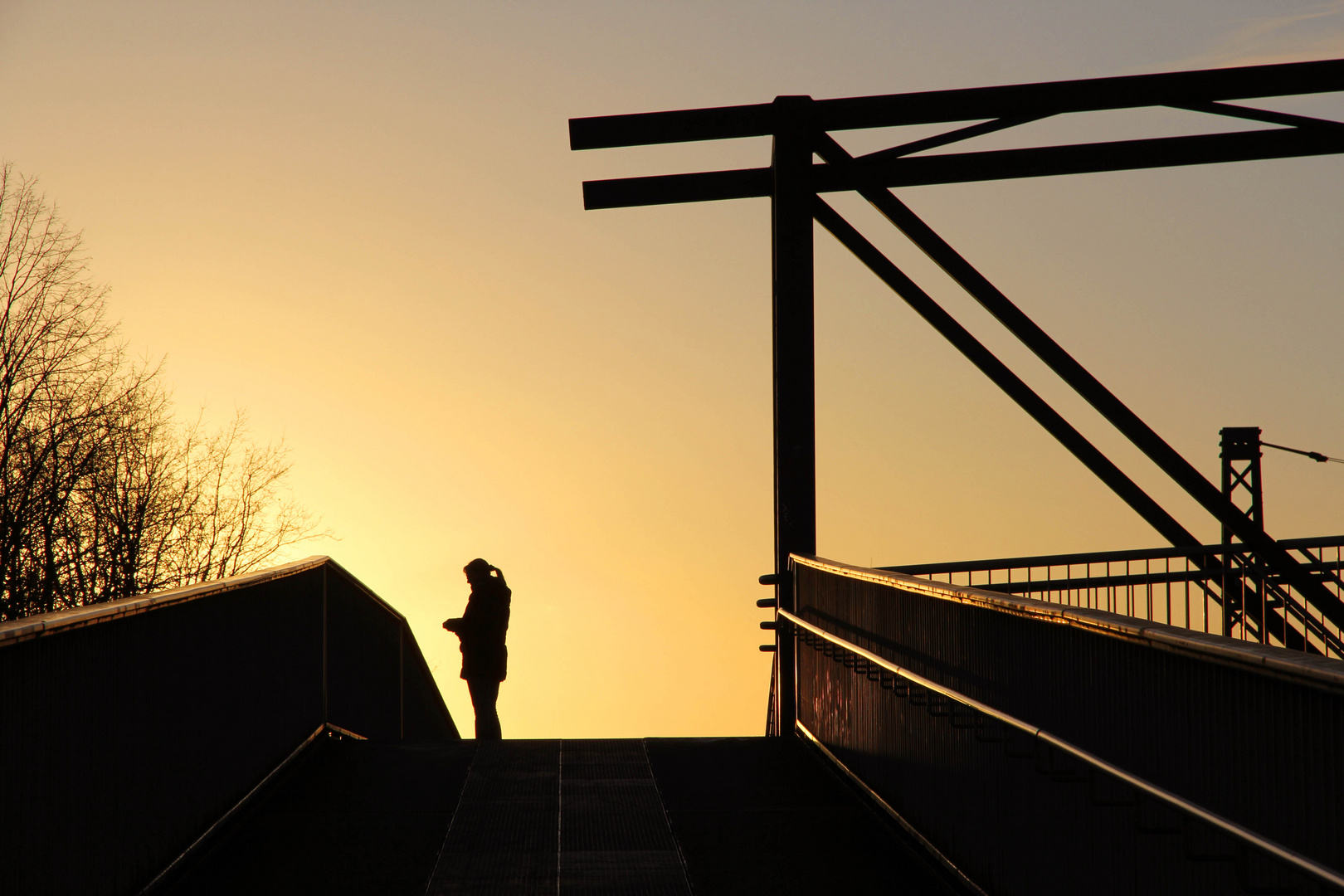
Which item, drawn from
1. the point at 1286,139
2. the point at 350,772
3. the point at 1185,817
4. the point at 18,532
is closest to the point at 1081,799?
the point at 1185,817

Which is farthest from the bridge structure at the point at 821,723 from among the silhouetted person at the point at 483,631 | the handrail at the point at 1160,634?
the silhouetted person at the point at 483,631

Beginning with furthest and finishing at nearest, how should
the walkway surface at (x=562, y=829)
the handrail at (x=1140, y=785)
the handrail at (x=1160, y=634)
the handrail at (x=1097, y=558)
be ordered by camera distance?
the handrail at (x=1097, y=558), the walkway surface at (x=562, y=829), the handrail at (x=1160, y=634), the handrail at (x=1140, y=785)

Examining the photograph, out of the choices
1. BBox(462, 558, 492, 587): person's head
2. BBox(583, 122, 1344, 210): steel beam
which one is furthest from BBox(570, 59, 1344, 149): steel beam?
BBox(462, 558, 492, 587): person's head

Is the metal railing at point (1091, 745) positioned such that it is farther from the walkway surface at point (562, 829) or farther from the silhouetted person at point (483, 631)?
the silhouetted person at point (483, 631)

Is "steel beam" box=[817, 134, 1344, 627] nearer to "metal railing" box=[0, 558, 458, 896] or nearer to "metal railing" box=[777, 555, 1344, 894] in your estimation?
"metal railing" box=[777, 555, 1344, 894]

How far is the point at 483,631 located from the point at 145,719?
685 centimetres

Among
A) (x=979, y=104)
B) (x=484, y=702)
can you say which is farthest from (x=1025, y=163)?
(x=484, y=702)

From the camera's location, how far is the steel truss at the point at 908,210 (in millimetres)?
11211

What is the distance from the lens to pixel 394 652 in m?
15.5

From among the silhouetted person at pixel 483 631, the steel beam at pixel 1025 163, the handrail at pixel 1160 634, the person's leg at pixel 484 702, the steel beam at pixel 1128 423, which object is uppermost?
the steel beam at pixel 1025 163

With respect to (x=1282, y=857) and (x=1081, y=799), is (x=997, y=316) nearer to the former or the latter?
(x=1081, y=799)

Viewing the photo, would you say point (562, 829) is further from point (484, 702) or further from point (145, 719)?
point (484, 702)

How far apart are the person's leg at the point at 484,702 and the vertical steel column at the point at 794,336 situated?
9.87 ft

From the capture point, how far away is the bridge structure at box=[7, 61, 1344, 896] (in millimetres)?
4066
